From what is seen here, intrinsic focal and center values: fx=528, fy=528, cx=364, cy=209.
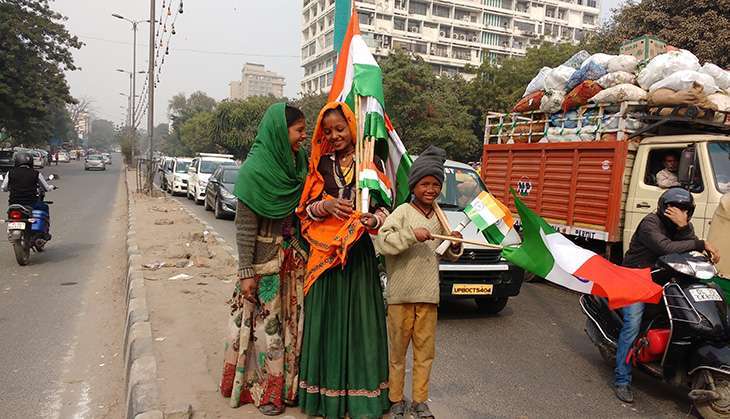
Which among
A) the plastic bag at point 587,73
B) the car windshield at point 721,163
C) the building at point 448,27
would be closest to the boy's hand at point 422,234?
the car windshield at point 721,163

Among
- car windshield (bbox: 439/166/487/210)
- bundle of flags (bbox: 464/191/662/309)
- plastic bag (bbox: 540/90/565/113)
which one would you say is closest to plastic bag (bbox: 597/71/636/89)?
plastic bag (bbox: 540/90/565/113)

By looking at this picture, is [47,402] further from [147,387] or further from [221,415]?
[221,415]

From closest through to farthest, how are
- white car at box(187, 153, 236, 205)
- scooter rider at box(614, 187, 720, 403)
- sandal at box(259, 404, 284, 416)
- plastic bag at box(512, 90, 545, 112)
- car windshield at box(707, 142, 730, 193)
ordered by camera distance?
→ sandal at box(259, 404, 284, 416)
scooter rider at box(614, 187, 720, 403)
car windshield at box(707, 142, 730, 193)
plastic bag at box(512, 90, 545, 112)
white car at box(187, 153, 236, 205)

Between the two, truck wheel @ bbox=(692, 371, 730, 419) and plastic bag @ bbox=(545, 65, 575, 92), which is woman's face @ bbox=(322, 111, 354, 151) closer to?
truck wheel @ bbox=(692, 371, 730, 419)

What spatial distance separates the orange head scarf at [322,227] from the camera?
8.89ft

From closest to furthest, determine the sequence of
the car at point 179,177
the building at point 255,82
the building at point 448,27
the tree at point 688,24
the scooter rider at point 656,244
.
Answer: the scooter rider at point 656,244, the tree at point 688,24, the car at point 179,177, the building at point 448,27, the building at point 255,82

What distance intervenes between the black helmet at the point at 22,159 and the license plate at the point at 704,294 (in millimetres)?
8268

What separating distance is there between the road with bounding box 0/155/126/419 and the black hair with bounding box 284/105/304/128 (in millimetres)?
2314

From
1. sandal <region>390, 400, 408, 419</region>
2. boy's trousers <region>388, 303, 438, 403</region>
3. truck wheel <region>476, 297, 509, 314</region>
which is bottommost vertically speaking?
truck wheel <region>476, 297, 509, 314</region>

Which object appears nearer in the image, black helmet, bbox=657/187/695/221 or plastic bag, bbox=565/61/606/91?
black helmet, bbox=657/187/695/221

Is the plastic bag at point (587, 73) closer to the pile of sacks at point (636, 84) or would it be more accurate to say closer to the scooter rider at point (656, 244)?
the pile of sacks at point (636, 84)

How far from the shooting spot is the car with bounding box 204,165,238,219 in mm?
13875

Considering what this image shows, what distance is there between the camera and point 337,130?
281 cm

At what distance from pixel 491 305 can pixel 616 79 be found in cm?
343
